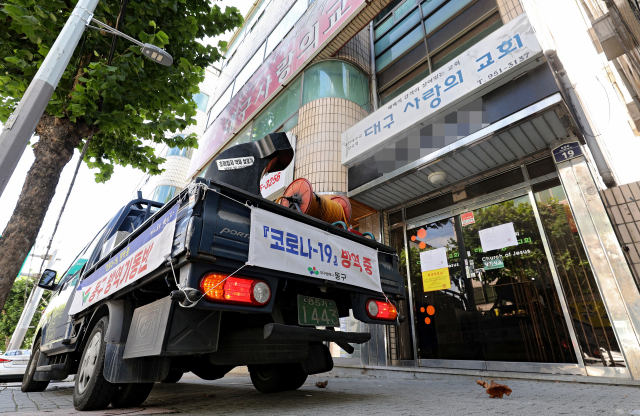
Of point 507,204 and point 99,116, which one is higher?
point 99,116

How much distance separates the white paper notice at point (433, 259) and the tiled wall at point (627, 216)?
276 cm

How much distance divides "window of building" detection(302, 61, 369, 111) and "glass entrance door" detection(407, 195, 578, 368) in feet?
15.2

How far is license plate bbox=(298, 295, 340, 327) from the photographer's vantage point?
8.71ft

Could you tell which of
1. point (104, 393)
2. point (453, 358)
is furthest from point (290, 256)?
point (453, 358)

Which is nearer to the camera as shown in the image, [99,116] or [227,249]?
[227,249]

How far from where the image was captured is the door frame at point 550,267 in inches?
192

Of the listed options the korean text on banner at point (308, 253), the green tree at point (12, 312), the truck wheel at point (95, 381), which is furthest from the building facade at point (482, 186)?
the green tree at point (12, 312)

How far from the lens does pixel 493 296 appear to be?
5875 mm

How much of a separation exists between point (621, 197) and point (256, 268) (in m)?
6.03

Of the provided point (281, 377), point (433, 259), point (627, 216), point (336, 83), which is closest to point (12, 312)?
point (336, 83)

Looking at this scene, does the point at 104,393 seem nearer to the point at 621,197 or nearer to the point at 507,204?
the point at 507,204

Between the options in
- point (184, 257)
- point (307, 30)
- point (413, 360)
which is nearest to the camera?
point (184, 257)

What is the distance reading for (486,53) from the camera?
572 centimetres

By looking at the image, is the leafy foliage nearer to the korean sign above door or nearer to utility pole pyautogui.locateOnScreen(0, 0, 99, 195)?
utility pole pyautogui.locateOnScreen(0, 0, 99, 195)
